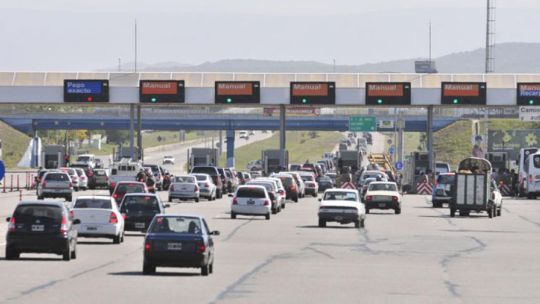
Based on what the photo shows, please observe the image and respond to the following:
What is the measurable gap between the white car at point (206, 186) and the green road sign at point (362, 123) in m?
63.9

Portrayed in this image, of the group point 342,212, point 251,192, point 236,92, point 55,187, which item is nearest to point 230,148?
point 236,92

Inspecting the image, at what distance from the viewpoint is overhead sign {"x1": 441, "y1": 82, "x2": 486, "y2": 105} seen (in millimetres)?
94938

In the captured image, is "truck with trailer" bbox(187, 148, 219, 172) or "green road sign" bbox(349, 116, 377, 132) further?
"green road sign" bbox(349, 116, 377, 132)

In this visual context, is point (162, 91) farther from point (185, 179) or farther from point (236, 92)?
point (185, 179)

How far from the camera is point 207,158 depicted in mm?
122375

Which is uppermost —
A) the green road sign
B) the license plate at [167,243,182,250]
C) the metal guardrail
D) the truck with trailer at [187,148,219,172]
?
the metal guardrail

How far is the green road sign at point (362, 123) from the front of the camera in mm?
146462

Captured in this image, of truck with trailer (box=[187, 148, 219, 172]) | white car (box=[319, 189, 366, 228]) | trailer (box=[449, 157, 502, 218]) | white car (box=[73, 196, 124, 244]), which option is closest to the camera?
white car (box=[73, 196, 124, 244])

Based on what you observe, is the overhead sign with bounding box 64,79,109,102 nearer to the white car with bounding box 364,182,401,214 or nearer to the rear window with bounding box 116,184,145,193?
the white car with bounding box 364,182,401,214

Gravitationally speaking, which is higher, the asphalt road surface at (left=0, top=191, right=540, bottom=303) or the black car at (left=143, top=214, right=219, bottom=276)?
the black car at (left=143, top=214, right=219, bottom=276)

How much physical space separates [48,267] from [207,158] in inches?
3547

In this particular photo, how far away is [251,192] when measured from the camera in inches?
2371

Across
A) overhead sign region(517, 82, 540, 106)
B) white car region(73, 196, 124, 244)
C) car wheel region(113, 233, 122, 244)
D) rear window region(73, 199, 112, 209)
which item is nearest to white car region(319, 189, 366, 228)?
car wheel region(113, 233, 122, 244)

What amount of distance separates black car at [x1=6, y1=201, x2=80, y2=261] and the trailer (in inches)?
1285
